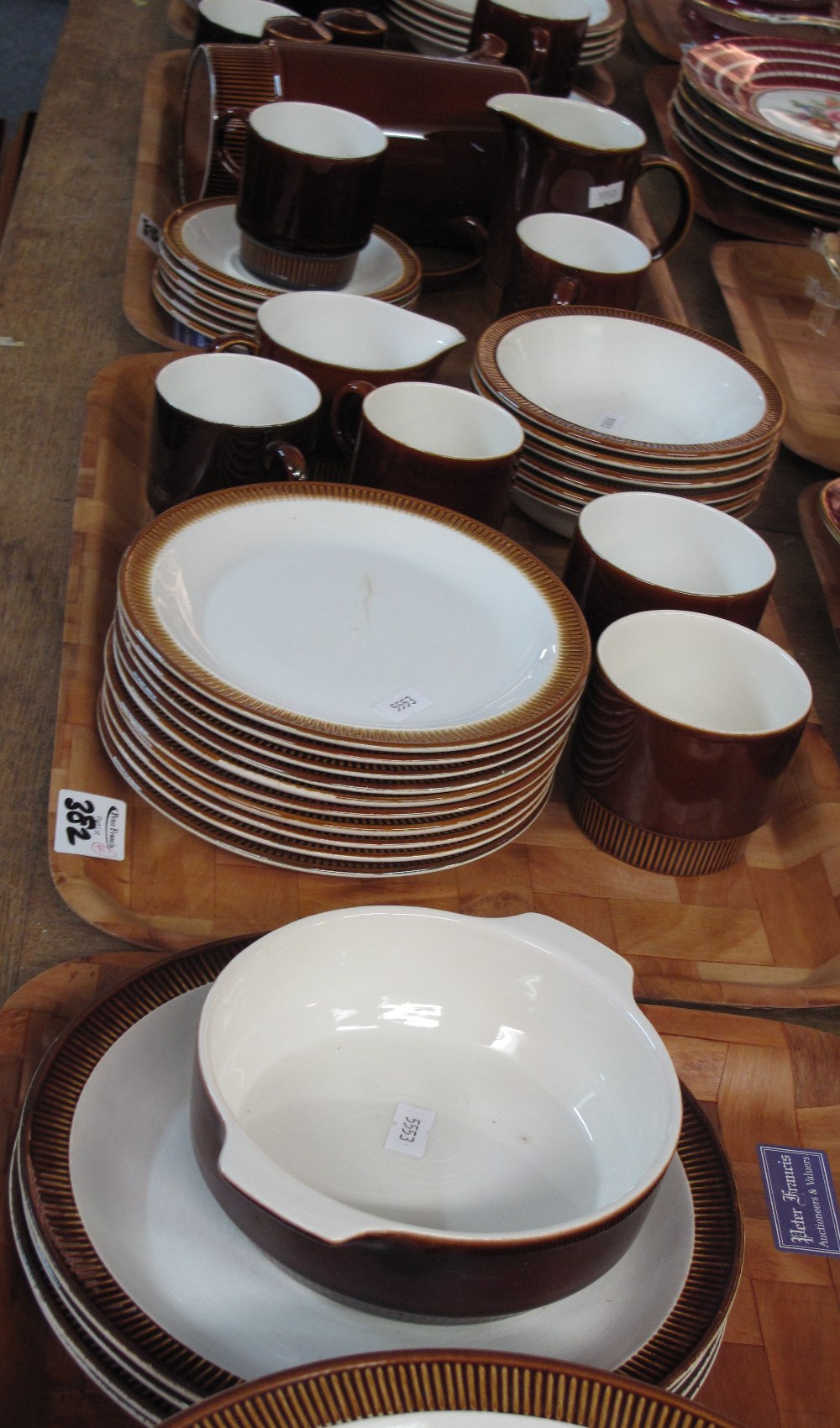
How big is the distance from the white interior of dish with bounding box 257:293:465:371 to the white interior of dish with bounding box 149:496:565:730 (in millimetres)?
202

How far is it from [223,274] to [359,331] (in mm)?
118

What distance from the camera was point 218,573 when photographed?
69 centimetres

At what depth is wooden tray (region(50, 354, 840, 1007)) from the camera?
635 millimetres

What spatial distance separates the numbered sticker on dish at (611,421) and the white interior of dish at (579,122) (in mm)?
282

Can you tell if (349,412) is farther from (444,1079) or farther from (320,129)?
(444,1079)

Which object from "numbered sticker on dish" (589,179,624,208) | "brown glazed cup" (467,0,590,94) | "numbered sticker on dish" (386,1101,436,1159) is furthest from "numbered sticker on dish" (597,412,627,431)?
"numbered sticker on dish" (386,1101,436,1159)

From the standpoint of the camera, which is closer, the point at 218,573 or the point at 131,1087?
the point at 131,1087

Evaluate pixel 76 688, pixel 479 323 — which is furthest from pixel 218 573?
pixel 479 323

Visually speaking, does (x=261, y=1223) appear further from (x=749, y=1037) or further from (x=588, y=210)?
(x=588, y=210)

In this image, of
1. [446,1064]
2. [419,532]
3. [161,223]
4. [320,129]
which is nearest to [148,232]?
[161,223]

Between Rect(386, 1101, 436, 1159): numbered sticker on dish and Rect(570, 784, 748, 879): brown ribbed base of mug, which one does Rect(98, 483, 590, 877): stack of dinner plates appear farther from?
Rect(386, 1101, 436, 1159): numbered sticker on dish

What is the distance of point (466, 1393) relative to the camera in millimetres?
339

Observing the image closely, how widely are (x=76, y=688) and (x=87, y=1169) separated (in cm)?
31

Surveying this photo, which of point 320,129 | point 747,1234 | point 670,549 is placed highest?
point 320,129
